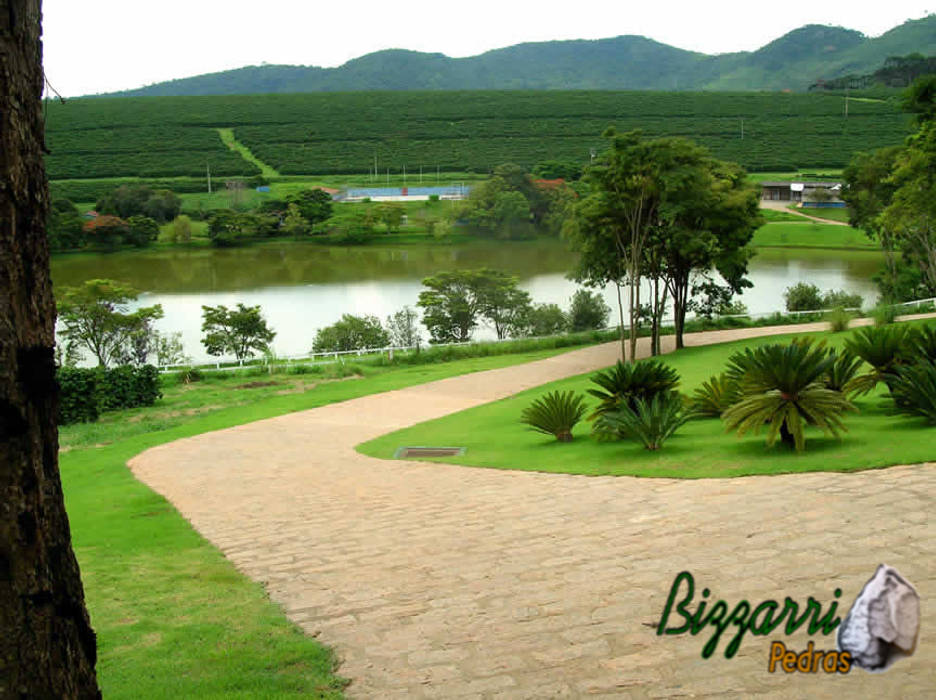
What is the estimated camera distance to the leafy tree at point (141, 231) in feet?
245

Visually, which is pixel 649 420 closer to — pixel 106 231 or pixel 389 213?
pixel 389 213

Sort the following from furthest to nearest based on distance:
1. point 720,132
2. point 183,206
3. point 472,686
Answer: point 720,132 → point 183,206 → point 472,686

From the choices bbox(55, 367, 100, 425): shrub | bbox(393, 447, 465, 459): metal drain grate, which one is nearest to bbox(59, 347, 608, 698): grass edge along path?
bbox(393, 447, 465, 459): metal drain grate

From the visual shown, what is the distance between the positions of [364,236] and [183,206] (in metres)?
21.4

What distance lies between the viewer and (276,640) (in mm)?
6172

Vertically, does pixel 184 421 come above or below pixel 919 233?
below

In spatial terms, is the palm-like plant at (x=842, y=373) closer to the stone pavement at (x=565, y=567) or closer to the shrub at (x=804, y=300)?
the stone pavement at (x=565, y=567)

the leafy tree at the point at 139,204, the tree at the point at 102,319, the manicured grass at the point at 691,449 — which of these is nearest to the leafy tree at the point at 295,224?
the leafy tree at the point at 139,204

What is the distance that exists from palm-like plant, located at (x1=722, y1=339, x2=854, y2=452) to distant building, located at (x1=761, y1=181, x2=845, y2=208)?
8019 cm

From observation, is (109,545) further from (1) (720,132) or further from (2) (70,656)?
(1) (720,132)

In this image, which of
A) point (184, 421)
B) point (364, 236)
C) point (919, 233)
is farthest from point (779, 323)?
point (364, 236)

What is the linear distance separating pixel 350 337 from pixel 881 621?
113 feet

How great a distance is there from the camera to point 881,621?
260 centimetres

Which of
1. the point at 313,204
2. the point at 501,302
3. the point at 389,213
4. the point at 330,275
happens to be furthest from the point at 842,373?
the point at 313,204
